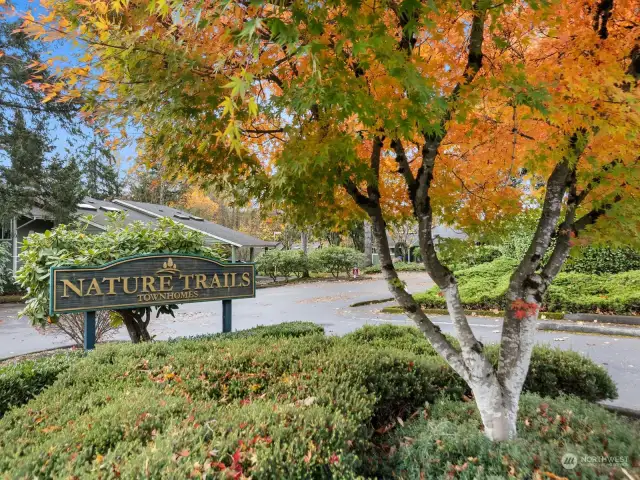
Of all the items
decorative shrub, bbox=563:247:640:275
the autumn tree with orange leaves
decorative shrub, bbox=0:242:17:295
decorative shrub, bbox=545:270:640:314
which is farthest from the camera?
decorative shrub, bbox=0:242:17:295

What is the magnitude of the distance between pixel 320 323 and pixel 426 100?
9.30 m

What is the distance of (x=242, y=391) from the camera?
3.45m

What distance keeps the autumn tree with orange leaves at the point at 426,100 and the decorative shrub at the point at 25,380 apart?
2577 mm

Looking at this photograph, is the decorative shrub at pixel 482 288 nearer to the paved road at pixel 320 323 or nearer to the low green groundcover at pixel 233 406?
the paved road at pixel 320 323

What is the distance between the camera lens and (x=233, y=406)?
3.02m

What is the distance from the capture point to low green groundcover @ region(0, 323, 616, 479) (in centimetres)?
223
